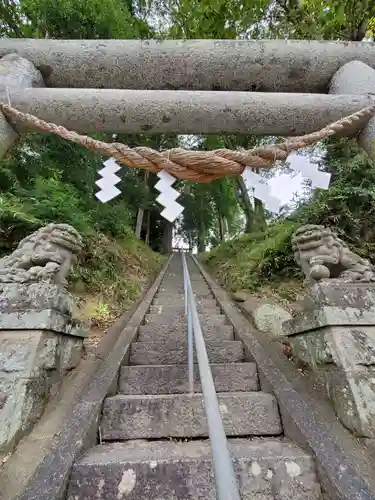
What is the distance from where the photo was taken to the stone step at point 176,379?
6.84 ft

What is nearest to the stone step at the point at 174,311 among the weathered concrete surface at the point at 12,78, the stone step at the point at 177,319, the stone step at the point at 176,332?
the stone step at the point at 177,319

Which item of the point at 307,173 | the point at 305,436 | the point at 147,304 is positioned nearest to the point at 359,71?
the point at 307,173

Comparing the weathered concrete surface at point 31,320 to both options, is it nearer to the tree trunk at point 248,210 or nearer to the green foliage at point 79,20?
the green foliage at point 79,20

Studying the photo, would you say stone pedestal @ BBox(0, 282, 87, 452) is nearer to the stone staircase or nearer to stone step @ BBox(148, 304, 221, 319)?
the stone staircase

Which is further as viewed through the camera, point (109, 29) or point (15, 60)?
point (109, 29)

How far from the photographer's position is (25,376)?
1560mm

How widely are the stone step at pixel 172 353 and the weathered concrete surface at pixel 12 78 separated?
191 cm

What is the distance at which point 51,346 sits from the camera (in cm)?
179

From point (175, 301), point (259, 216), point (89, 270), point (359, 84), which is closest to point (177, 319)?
point (175, 301)

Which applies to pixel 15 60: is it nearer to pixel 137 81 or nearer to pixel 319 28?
pixel 137 81

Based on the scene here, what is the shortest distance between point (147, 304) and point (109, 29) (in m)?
4.44

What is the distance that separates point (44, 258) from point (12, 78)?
1171 mm

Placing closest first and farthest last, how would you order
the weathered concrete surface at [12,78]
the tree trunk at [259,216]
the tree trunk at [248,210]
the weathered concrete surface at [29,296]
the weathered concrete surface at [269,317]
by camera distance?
the weathered concrete surface at [12,78] → the weathered concrete surface at [29,296] → the weathered concrete surface at [269,317] → the tree trunk at [259,216] → the tree trunk at [248,210]

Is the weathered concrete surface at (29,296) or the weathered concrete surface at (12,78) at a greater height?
the weathered concrete surface at (12,78)
